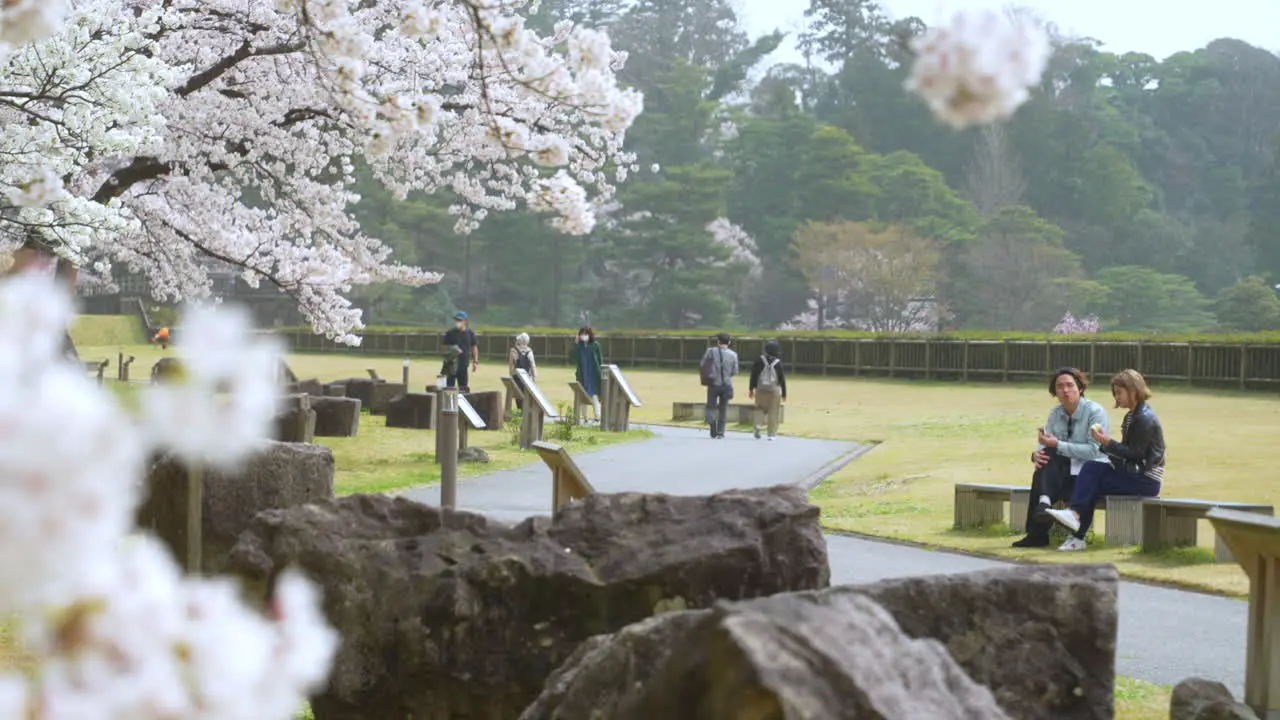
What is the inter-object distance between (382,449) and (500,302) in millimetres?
54652

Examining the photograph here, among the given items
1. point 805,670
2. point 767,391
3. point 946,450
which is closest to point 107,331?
point 767,391

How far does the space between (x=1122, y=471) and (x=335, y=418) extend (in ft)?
47.2

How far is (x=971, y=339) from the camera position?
150 feet

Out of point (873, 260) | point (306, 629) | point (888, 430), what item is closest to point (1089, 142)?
Answer: point (873, 260)

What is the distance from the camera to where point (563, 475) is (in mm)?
10016

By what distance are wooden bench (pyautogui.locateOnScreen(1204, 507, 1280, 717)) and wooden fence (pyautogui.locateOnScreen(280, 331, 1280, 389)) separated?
111ft

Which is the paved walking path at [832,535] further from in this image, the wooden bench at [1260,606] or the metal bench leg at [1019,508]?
the metal bench leg at [1019,508]

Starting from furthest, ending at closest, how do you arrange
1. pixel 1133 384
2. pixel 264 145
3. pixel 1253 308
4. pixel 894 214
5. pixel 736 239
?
pixel 736 239 → pixel 894 214 → pixel 1253 308 → pixel 264 145 → pixel 1133 384

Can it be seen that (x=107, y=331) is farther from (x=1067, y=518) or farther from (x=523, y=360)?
(x=1067, y=518)

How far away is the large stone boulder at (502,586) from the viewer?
6066mm

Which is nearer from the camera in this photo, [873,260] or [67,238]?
[67,238]

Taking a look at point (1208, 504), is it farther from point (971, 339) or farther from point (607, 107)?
point (971, 339)

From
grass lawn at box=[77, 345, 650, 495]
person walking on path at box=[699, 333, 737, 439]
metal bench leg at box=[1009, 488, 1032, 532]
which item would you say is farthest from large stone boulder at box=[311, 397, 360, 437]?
metal bench leg at box=[1009, 488, 1032, 532]

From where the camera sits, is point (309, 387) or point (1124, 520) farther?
point (309, 387)
